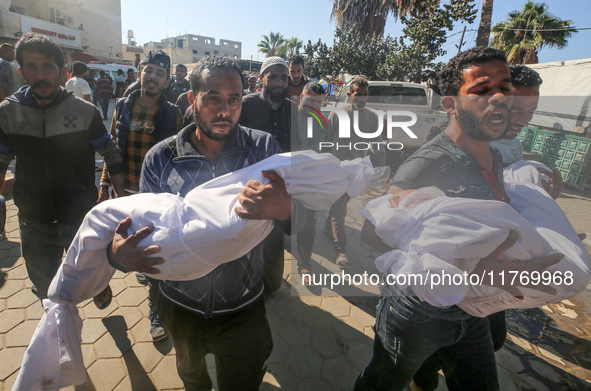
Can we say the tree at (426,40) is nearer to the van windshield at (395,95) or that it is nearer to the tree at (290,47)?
the van windshield at (395,95)

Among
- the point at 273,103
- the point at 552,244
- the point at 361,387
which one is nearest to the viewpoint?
the point at 552,244

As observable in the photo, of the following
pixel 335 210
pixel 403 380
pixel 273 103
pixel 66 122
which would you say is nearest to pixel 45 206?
pixel 66 122

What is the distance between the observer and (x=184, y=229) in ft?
3.57

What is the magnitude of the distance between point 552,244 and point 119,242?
5.13 feet

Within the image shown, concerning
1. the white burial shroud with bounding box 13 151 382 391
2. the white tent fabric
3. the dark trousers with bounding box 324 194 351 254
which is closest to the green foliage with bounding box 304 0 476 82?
the white tent fabric

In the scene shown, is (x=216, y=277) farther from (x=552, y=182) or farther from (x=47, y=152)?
(x=552, y=182)

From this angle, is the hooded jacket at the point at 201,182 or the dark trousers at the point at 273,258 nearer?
the hooded jacket at the point at 201,182

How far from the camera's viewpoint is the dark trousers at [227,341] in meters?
1.43

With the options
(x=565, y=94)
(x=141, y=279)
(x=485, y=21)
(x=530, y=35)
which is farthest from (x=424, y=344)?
(x=530, y=35)

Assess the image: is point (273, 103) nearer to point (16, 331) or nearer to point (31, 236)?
point (31, 236)

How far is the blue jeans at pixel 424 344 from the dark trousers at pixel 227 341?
0.55m

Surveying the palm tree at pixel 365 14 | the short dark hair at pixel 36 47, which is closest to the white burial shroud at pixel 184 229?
the short dark hair at pixel 36 47

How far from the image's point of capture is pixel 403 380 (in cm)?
145

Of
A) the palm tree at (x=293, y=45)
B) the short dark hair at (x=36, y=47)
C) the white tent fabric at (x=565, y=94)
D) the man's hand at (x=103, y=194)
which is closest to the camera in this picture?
the short dark hair at (x=36, y=47)
